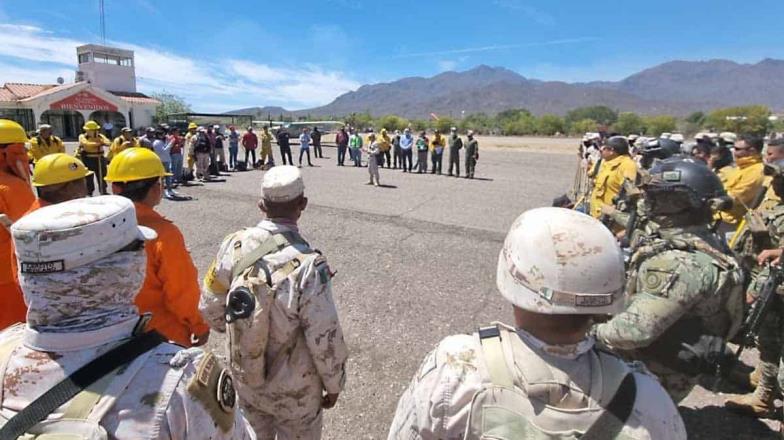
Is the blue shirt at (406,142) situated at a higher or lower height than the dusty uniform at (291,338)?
higher

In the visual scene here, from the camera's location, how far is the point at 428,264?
7121mm

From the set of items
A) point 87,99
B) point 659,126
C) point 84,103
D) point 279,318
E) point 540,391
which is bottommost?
point 279,318

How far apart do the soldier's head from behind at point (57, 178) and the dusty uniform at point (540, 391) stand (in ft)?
9.29

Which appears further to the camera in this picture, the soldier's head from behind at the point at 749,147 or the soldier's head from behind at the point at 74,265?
the soldier's head from behind at the point at 749,147

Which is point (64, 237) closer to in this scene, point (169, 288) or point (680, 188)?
point (169, 288)

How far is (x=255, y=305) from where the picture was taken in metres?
→ 2.23

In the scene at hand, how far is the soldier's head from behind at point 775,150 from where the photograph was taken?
482 cm

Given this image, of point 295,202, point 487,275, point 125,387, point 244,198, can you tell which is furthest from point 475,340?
point 244,198

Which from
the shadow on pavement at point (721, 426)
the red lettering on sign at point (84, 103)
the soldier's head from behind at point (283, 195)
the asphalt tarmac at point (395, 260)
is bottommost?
the shadow on pavement at point (721, 426)

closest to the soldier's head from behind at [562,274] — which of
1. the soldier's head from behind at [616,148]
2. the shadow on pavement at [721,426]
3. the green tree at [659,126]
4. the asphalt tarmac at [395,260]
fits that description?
the asphalt tarmac at [395,260]

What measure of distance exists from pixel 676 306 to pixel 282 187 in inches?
81.8

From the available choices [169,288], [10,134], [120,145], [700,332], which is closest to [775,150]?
[700,332]

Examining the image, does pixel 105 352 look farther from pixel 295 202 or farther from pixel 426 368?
pixel 295 202

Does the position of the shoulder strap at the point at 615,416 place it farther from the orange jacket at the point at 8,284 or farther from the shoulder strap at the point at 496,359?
the orange jacket at the point at 8,284
